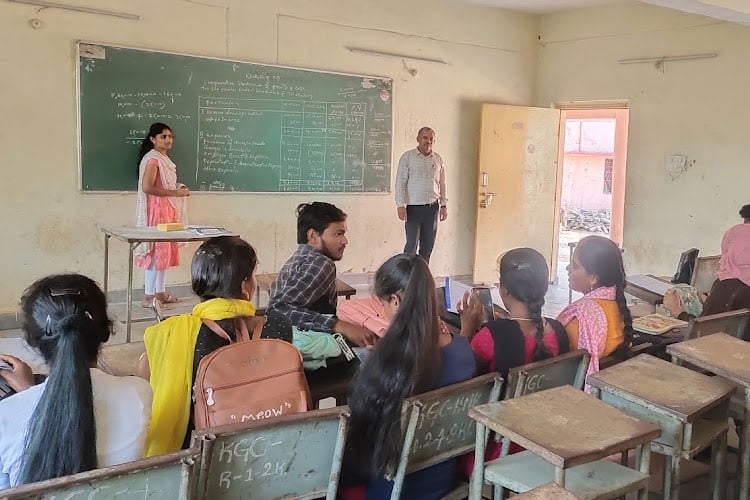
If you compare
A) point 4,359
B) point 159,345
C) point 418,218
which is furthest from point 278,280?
point 418,218

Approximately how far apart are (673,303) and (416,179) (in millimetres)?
3000

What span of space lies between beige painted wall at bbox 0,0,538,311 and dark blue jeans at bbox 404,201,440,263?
0.38 metres

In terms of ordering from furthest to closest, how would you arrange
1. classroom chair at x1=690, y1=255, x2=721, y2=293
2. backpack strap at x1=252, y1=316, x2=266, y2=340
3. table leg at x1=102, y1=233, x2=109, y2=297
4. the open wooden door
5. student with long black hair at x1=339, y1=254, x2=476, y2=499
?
the open wooden door < table leg at x1=102, y1=233, x2=109, y2=297 < classroom chair at x1=690, y1=255, x2=721, y2=293 < backpack strap at x1=252, y1=316, x2=266, y2=340 < student with long black hair at x1=339, y1=254, x2=476, y2=499

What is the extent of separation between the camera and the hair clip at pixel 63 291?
4.59 feet

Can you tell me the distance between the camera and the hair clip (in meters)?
1.40

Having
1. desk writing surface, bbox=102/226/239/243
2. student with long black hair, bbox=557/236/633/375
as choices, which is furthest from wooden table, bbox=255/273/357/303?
student with long black hair, bbox=557/236/633/375

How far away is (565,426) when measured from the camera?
1.51 meters

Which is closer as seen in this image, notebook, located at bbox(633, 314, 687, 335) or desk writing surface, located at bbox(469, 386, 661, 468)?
desk writing surface, located at bbox(469, 386, 661, 468)

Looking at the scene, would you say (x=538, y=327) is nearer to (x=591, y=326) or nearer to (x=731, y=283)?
(x=591, y=326)

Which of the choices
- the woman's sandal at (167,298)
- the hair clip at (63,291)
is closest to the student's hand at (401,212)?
the woman's sandal at (167,298)

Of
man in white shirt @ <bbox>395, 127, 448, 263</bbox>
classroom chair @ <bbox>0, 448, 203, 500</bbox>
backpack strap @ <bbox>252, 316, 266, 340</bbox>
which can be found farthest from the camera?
man in white shirt @ <bbox>395, 127, 448, 263</bbox>

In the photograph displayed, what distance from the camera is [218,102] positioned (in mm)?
5199

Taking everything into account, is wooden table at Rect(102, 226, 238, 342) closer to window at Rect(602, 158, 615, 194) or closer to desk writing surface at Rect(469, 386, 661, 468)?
desk writing surface at Rect(469, 386, 661, 468)

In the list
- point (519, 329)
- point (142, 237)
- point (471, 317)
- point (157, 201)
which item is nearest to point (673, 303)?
point (471, 317)
